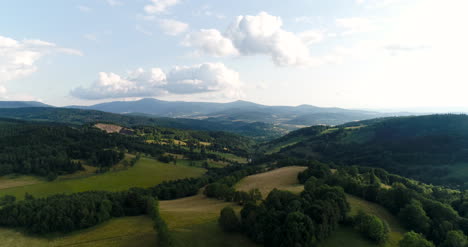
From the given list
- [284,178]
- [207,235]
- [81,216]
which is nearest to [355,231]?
[207,235]

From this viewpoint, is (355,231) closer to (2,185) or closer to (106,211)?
(106,211)

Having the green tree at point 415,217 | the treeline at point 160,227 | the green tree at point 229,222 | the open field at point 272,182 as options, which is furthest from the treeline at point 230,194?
the green tree at point 415,217

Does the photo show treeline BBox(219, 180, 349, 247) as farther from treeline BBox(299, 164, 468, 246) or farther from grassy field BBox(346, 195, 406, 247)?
treeline BBox(299, 164, 468, 246)

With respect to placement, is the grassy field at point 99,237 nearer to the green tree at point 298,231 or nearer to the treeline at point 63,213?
the treeline at point 63,213

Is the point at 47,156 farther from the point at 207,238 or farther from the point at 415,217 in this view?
the point at 415,217

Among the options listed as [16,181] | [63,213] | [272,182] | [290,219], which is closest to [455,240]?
[290,219]
